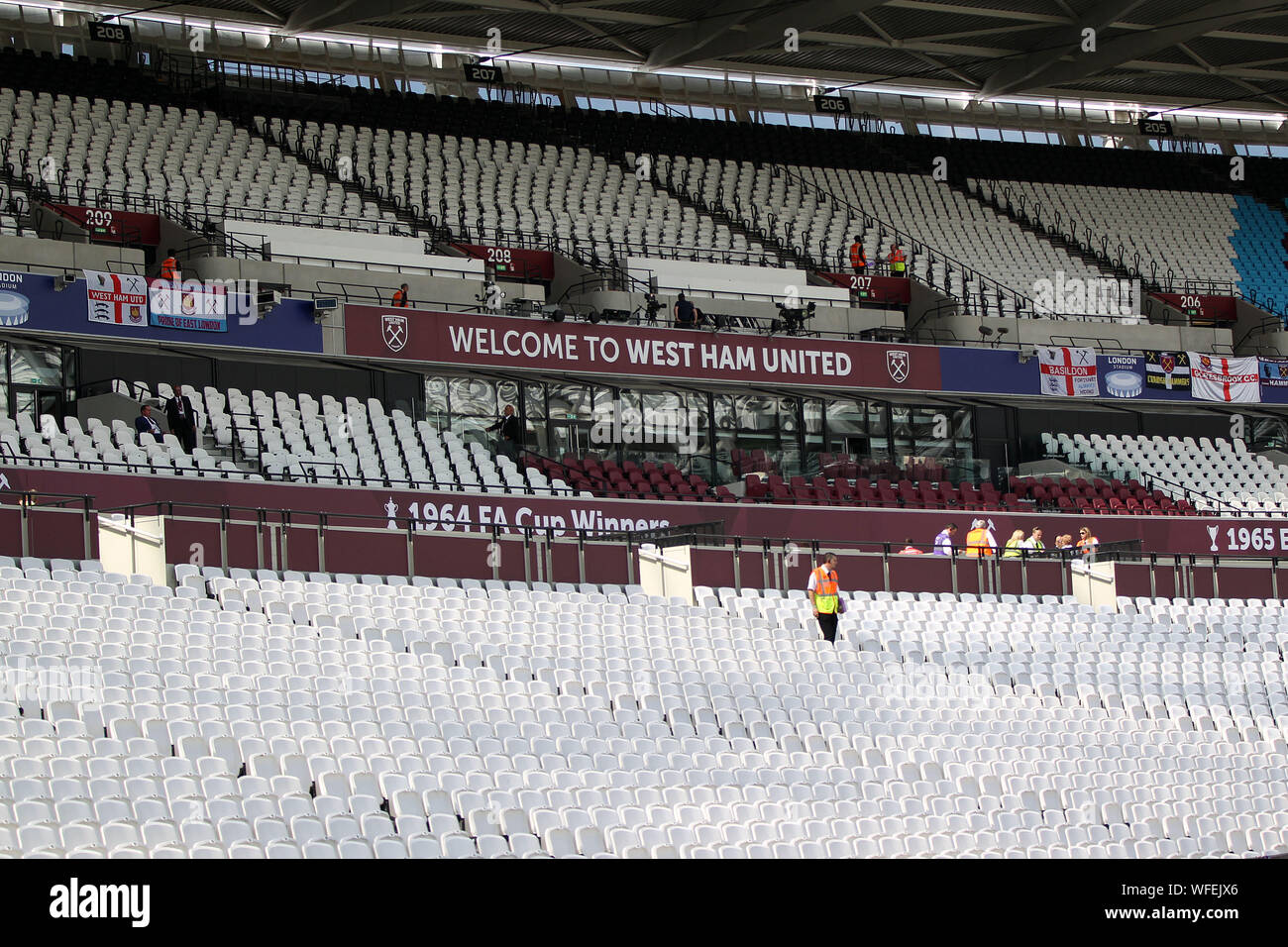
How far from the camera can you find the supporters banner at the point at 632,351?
26.9m

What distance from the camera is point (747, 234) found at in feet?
115

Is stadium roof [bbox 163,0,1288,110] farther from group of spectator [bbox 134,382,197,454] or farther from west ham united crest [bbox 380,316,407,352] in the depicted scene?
group of spectator [bbox 134,382,197,454]

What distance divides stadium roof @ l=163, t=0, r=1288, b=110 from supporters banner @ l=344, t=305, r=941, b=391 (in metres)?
7.26

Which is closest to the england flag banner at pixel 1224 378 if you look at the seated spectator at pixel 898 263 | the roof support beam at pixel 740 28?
the seated spectator at pixel 898 263

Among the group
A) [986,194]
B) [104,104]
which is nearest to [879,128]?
[986,194]

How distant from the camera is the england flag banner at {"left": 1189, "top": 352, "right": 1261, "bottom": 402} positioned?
33.7m

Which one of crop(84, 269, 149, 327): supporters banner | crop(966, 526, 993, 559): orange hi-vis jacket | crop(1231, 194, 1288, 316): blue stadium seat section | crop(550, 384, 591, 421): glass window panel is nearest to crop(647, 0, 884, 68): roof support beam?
crop(550, 384, 591, 421): glass window panel

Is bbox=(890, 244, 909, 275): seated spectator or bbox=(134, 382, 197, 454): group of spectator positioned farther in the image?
bbox=(890, 244, 909, 275): seated spectator

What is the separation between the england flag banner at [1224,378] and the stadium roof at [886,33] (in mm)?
6921

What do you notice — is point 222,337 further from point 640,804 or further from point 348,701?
point 640,804

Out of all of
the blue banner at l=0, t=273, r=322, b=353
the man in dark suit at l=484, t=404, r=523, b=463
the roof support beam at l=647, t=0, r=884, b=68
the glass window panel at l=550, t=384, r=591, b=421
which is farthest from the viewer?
the roof support beam at l=647, t=0, r=884, b=68

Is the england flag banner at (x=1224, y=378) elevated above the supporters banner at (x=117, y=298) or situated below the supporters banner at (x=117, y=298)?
below

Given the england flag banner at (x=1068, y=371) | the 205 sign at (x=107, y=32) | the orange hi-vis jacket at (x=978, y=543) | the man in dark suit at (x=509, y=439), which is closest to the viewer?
the orange hi-vis jacket at (x=978, y=543)

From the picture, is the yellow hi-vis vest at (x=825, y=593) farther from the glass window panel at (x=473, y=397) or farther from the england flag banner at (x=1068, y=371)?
the england flag banner at (x=1068, y=371)
